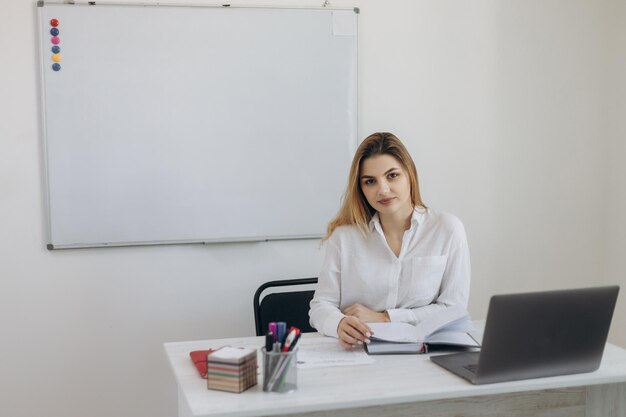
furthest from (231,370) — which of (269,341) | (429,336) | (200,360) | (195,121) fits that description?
(195,121)

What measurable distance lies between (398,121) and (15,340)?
1.86 meters

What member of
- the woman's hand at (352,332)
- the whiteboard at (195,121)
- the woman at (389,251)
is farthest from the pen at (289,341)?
the whiteboard at (195,121)

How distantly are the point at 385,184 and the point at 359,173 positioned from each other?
12 centimetres

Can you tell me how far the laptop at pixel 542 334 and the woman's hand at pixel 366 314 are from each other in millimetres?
427

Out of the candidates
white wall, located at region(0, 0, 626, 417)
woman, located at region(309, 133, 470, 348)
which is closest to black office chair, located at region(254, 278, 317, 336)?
white wall, located at region(0, 0, 626, 417)

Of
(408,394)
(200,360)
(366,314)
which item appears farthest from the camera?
(366,314)

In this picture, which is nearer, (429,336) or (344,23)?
(429,336)

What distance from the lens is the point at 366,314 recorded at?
7.23 ft

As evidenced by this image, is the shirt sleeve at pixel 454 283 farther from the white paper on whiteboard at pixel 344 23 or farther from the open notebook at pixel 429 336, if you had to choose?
the white paper on whiteboard at pixel 344 23

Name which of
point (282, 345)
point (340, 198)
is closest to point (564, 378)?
point (282, 345)

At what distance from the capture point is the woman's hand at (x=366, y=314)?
219 cm

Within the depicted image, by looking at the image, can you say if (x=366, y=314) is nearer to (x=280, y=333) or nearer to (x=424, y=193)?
(x=280, y=333)

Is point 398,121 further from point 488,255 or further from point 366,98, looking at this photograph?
point 488,255

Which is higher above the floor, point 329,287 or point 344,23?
point 344,23
